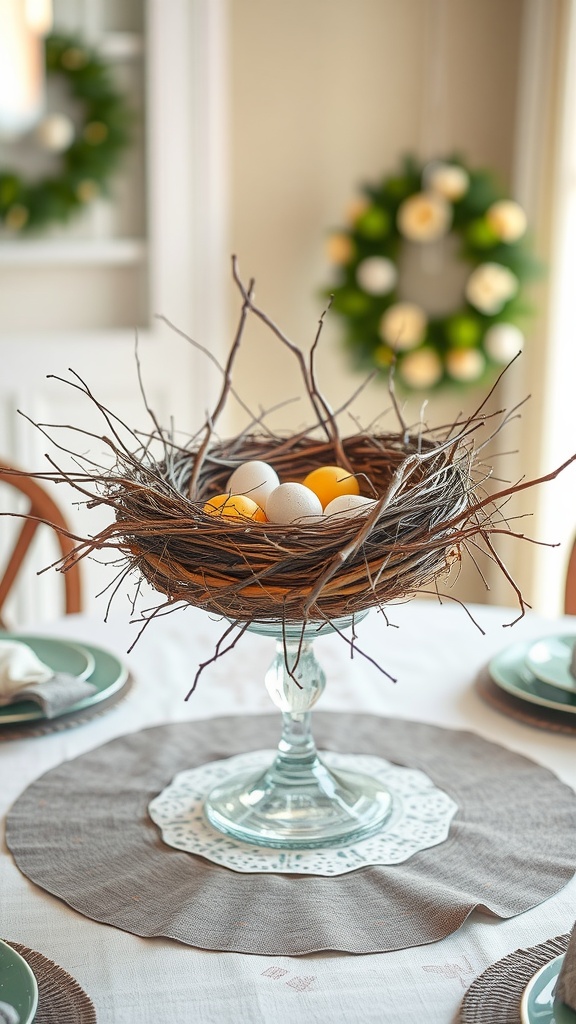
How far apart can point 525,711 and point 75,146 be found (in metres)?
2.14

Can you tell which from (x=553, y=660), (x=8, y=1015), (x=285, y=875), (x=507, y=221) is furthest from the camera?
(x=507, y=221)

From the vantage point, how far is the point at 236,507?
918 mm

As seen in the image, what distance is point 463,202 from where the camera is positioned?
9.14ft

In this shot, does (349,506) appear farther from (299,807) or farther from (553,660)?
(553,660)

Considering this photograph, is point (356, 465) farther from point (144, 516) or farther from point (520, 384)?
point (520, 384)

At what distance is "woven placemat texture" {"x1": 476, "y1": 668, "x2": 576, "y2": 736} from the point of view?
1.11 m

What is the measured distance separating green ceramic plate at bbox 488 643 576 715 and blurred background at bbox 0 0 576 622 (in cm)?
156

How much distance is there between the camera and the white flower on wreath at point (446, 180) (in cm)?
272

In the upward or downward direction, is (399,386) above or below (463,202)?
below

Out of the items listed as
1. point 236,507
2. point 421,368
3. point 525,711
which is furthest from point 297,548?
point 421,368

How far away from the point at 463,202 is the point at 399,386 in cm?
49

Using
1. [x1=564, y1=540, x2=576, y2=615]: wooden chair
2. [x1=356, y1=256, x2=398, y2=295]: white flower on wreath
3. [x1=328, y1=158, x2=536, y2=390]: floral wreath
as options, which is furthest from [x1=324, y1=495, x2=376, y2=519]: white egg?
[x1=356, y1=256, x2=398, y2=295]: white flower on wreath

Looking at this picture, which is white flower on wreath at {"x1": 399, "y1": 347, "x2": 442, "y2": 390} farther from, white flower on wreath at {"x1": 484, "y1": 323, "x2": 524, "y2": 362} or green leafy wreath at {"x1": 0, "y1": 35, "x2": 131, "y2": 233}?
green leafy wreath at {"x1": 0, "y1": 35, "x2": 131, "y2": 233}

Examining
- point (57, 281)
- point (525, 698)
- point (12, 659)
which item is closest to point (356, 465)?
point (525, 698)
